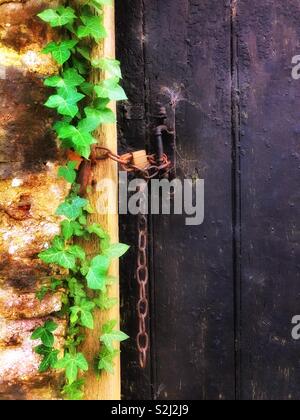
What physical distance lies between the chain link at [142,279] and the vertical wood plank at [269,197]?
0.26 m

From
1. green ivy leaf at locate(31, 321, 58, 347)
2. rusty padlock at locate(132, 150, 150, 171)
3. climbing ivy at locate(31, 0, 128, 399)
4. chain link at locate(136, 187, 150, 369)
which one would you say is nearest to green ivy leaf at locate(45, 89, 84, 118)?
climbing ivy at locate(31, 0, 128, 399)

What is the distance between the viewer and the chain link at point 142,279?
1.34 m

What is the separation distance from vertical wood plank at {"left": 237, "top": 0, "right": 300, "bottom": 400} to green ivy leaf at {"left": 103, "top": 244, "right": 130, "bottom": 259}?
0.38 m

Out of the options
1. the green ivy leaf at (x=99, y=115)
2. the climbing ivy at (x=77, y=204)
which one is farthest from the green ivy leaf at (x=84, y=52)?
the green ivy leaf at (x=99, y=115)

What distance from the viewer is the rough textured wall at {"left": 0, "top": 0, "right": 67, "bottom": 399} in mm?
1096

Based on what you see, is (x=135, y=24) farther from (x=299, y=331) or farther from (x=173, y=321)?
(x=299, y=331)

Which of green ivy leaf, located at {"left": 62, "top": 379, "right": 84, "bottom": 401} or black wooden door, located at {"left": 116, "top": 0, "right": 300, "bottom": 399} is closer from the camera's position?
green ivy leaf, located at {"left": 62, "top": 379, "right": 84, "bottom": 401}

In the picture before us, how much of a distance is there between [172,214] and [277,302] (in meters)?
0.37

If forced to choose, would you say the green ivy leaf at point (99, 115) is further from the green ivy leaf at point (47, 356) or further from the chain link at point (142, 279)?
the green ivy leaf at point (47, 356)

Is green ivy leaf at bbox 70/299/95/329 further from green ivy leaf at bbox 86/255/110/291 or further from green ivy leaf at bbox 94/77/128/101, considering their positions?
green ivy leaf at bbox 94/77/128/101

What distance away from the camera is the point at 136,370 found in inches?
54.4

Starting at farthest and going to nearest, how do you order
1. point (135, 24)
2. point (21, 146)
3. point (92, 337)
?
point (135, 24) → point (92, 337) → point (21, 146)

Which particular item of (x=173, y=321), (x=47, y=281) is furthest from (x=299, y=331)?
(x=47, y=281)

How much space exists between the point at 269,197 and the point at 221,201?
5.1 inches
